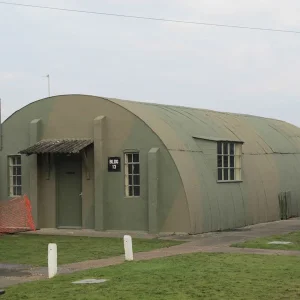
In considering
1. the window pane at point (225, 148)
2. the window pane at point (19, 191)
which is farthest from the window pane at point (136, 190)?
the window pane at point (19, 191)

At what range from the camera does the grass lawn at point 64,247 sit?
1623 cm

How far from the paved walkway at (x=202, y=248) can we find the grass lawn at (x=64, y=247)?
2.16 feet

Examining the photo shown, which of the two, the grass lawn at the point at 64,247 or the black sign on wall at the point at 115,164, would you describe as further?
the black sign on wall at the point at 115,164

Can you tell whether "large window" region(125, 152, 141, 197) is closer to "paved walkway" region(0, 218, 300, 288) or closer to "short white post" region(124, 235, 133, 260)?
"paved walkway" region(0, 218, 300, 288)

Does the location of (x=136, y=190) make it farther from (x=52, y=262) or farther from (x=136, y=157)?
(x=52, y=262)

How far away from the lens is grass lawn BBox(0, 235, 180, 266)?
1623cm

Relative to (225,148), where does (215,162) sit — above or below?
below

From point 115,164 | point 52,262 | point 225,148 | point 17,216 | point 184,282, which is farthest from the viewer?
point 225,148

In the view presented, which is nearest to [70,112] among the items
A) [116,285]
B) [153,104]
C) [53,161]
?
[53,161]

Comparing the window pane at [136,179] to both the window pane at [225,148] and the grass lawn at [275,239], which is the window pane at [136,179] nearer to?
the window pane at [225,148]

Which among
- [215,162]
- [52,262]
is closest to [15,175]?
[215,162]

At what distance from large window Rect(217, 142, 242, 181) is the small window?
22.7 feet

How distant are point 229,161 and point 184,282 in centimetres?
1276

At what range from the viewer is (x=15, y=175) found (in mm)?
24469
